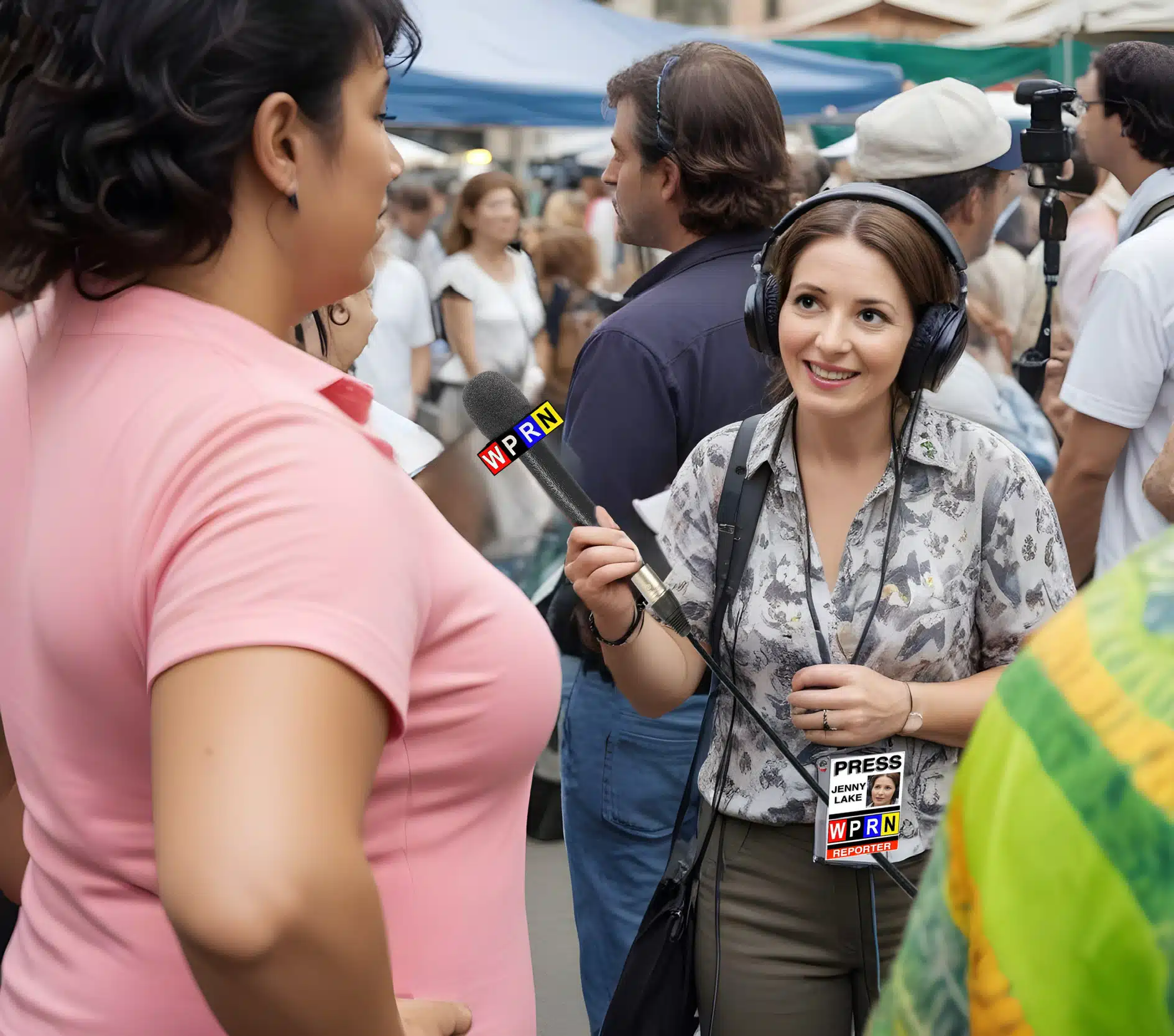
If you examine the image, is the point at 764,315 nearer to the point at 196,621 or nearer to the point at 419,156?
the point at 196,621

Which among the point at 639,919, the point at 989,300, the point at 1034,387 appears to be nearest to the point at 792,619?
the point at 639,919

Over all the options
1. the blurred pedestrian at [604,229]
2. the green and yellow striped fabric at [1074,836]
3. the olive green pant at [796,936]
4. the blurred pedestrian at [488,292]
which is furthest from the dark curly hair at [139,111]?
the blurred pedestrian at [604,229]

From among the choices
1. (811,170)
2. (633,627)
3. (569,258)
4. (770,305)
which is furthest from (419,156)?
(633,627)

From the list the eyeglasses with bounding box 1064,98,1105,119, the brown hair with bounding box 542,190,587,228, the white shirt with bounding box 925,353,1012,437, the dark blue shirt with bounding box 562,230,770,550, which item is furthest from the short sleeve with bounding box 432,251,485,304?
the white shirt with bounding box 925,353,1012,437

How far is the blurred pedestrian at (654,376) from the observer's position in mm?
2549

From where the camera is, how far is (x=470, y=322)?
24.6 ft

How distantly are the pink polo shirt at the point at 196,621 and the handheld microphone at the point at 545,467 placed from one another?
25.7 inches

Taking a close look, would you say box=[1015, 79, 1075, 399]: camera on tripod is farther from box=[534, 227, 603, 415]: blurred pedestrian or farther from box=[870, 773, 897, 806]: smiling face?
box=[534, 227, 603, 415]: blurred pedestrian

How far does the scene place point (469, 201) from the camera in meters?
7.62

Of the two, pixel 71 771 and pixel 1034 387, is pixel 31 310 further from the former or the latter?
pixel 1034 387

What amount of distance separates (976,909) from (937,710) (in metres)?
1.32

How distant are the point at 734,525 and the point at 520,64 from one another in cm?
660

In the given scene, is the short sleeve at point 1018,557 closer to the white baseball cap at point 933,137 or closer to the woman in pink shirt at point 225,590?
the woman in pink shirt at point 225,590

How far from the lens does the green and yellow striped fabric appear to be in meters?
0.56
